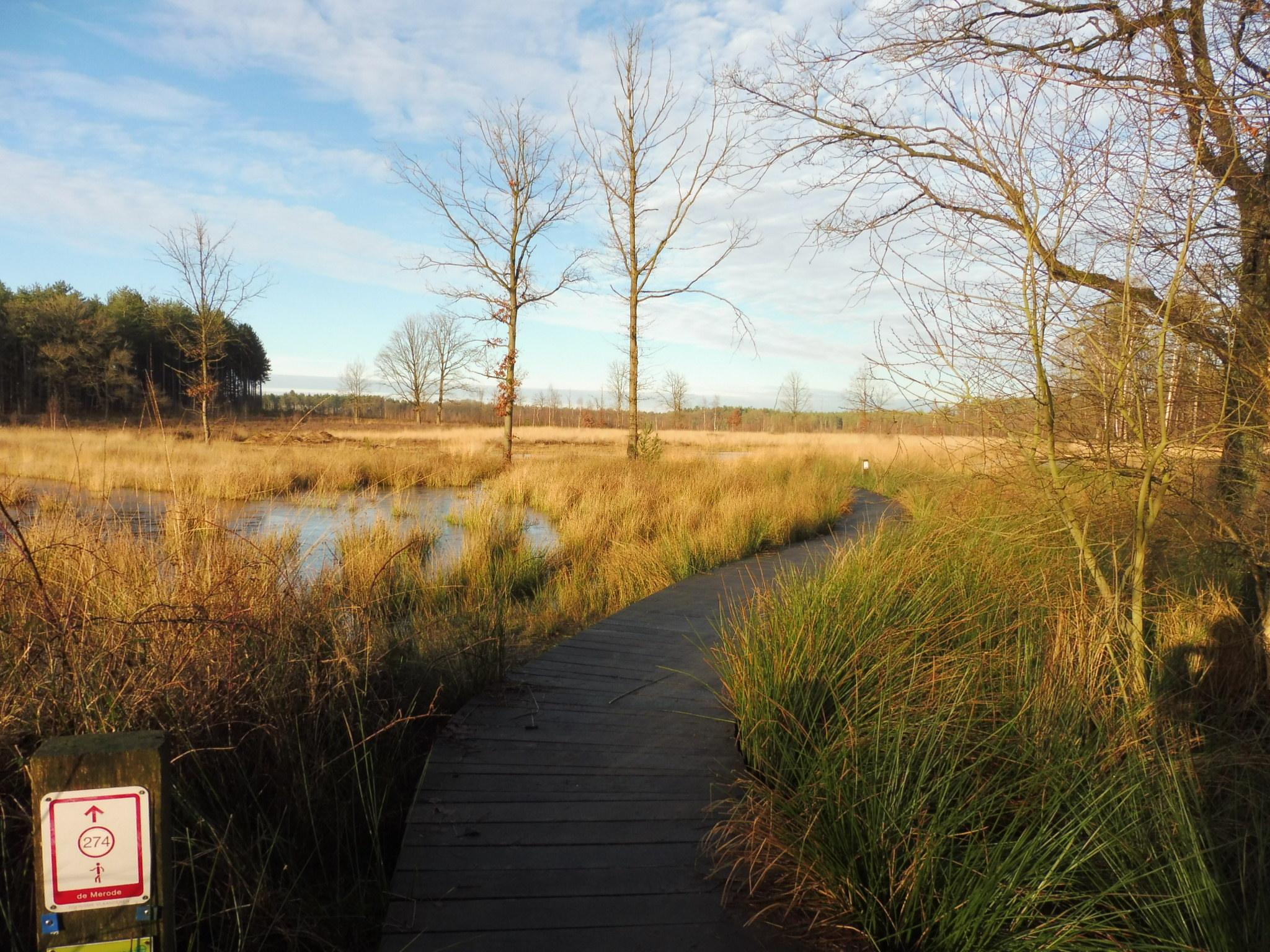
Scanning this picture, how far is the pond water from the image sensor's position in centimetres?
477

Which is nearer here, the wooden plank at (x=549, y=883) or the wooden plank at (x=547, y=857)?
the wooden plank at (x=549, y=883)

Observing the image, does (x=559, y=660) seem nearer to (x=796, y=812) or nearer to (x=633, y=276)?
(x=796, y=812)

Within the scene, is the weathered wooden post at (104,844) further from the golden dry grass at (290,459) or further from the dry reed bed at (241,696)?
the golden dry grass at (290,459)

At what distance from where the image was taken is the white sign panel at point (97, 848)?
121 centimetres

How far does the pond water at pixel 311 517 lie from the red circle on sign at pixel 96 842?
2962 mm

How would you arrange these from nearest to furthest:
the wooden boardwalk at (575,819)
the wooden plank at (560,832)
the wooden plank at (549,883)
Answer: the wooden boardwalk at (575,819)
the wooden plank at (549,883)
the wooden plank at (560,832)

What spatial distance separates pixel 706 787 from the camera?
302 cm

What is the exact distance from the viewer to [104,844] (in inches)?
49.6

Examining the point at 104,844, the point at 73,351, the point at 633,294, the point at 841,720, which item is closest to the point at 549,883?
the point at 841,720

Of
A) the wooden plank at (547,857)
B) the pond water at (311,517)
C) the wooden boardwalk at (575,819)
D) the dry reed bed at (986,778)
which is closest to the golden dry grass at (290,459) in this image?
the pond water at (311,517)

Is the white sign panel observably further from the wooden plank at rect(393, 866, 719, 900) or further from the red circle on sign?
the wooden plank at rect(393, 866, 719, 900)

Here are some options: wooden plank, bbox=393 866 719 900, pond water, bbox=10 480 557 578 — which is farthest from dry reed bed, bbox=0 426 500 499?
wooden plank, bbox=393 866 719 900

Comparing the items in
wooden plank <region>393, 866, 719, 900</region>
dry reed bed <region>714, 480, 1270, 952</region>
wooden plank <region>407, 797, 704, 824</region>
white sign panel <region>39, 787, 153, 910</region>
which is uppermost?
white sign panel <region>39, 787, 153, 910</region>

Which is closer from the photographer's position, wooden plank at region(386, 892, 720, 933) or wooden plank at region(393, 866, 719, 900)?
wooden plank at region(386, 892, 720, 933)
